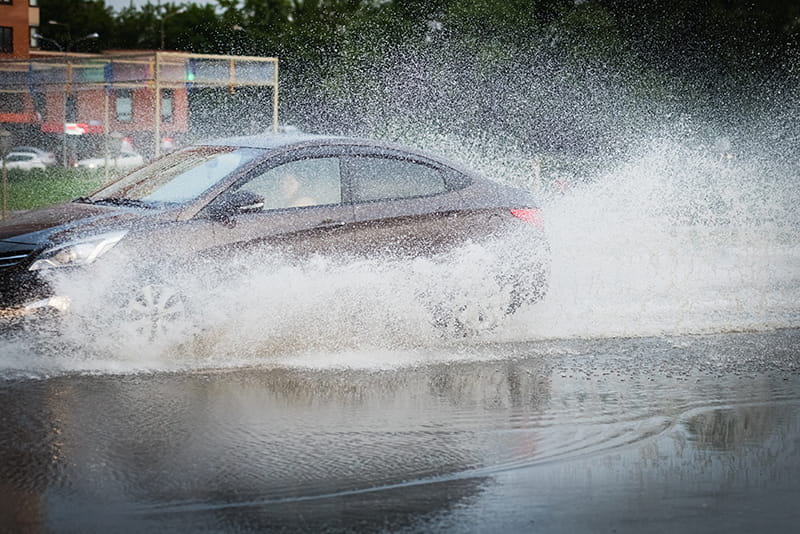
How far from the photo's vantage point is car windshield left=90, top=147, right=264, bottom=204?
8828 millimetres

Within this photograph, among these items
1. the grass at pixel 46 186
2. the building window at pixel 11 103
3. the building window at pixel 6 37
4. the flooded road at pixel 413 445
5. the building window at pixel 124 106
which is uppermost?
the building window at pixel 6 37

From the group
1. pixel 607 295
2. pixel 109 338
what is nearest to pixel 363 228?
pixel 109 338

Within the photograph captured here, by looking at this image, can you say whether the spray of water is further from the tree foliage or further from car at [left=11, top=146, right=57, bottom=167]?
car at [left=11, top=146, right=57, bottom=167]

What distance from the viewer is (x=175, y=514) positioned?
5.02 meters

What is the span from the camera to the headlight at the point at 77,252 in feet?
26.2

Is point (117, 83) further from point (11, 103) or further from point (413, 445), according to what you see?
point (413, 445)

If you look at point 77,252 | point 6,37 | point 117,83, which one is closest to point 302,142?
point 77,252

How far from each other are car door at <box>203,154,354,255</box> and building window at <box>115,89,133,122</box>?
21.9 m

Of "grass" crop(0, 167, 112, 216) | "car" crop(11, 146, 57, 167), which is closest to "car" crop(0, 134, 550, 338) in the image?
"grass" crop(0, 167, 112, 216)

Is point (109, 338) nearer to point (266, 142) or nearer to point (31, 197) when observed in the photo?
point (266, 142)

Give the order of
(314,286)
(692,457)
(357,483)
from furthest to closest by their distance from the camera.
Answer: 1. (314,286)
2. (692,457)
3. (357,483)

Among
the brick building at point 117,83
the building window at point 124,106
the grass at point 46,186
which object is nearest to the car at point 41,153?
the grass at point 46,186

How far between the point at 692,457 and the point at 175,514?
2574mm

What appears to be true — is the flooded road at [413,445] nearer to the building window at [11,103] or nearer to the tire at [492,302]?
the tire at [492,302]
